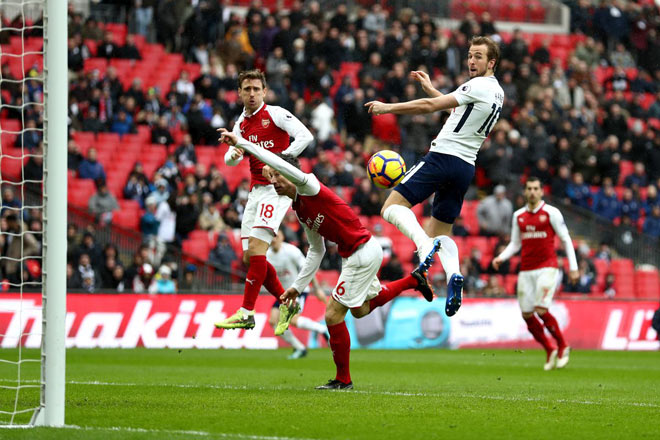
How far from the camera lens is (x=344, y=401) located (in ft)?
29.6

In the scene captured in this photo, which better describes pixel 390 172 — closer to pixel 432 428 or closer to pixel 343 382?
pixel 343 382

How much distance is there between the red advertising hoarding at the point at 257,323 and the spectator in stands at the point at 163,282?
1.61ft

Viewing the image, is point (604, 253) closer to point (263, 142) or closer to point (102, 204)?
point (102, 204)

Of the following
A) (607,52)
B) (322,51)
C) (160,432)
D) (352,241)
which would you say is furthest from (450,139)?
(607,52)

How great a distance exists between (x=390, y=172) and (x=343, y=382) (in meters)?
2.10

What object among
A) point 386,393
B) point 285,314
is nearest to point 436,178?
point 285,314

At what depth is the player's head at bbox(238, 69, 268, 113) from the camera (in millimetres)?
11508

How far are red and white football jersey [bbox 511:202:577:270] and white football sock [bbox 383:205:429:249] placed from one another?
592cm

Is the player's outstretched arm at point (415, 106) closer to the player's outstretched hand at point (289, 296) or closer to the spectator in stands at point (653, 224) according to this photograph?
the player's outstretched hand at point (289, 296)

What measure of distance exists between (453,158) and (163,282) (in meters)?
10.8

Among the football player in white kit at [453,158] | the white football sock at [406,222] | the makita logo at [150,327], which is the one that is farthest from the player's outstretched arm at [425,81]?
the makita logo at [150,327]

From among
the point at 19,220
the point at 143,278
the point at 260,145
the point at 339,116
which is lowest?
the point at 143,278

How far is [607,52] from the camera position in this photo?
3391cm

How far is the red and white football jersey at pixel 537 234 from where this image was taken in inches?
619
